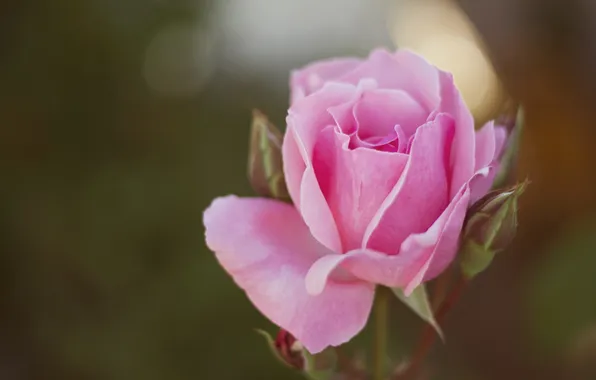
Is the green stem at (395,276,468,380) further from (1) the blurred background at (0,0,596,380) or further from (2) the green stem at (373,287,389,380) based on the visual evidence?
(1) the blurred background at (0,0,596,380)

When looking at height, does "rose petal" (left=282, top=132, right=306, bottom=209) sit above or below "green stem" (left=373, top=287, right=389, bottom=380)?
above

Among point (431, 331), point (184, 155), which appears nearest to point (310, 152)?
point (431, 331)

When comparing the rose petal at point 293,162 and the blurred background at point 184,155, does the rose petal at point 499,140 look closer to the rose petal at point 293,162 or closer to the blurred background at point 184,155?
the rose petal at point 293,162

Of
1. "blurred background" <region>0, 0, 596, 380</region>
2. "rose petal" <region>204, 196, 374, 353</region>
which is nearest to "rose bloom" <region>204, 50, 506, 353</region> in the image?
"rose petal" <region>204, 196, 374, 353</region>

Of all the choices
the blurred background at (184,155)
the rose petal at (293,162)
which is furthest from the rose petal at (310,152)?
the blurred background at (184,155)

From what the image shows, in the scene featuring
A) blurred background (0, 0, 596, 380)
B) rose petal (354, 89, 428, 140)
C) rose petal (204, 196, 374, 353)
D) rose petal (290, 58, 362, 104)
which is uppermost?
rose petal (290, 58, 362, 104)
